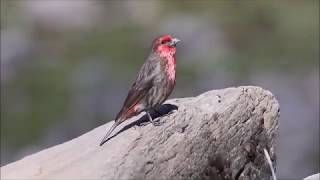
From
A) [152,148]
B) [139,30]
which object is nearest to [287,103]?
[139,30]

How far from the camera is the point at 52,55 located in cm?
2205

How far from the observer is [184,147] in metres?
9.93

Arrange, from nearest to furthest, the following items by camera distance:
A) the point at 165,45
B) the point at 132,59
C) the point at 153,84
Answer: the point at 153,84 < the point at 165,45 < the point at 132,59

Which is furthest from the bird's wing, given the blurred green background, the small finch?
the blurred green background

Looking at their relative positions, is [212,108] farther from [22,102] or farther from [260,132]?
[22,102]

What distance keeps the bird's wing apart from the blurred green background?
6666 millimetres

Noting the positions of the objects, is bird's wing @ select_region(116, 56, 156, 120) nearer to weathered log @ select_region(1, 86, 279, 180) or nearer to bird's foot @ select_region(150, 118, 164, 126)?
weathered log @ select_region(1, 86, 279, 180)

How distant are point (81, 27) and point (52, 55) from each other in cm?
149

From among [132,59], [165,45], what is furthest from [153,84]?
[132,59]

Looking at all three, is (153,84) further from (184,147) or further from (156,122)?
(184,147)

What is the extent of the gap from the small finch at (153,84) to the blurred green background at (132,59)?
6624 mm

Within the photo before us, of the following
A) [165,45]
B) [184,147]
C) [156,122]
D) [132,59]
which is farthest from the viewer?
[132,59]

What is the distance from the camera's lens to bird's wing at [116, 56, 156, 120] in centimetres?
1053

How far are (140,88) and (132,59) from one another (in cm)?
1057
